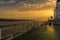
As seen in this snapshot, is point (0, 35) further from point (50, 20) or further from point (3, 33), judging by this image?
point (50, 20)

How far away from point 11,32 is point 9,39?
1.56 meters

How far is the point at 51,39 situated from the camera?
45.5 feet

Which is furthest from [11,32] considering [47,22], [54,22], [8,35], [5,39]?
[54,22]

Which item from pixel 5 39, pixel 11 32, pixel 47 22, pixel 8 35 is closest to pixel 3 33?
pixel 5 39

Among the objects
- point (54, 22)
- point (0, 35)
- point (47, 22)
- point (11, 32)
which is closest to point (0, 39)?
point (0, 35)

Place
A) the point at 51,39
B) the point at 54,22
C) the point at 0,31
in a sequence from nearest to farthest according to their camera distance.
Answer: the point at 0,31 < the point at 51,39 < the point at 54,22

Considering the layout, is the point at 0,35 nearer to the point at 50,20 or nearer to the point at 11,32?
the point at 11,32

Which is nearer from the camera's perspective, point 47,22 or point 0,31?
point 0,31

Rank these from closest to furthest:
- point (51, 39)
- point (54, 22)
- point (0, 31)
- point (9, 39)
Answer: point (0, 31), point (9, 39), point (51, 39), point (54, 22)

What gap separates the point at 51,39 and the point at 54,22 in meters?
30.1

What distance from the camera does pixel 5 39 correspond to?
40.7 feet

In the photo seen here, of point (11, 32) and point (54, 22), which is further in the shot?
point (54, 22)

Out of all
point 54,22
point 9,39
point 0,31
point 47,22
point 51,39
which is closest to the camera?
point 0,31

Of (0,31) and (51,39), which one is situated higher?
(0,31)
